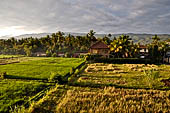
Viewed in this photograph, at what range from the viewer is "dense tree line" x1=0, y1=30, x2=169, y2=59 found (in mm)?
42281

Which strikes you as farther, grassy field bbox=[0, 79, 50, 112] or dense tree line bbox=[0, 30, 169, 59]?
dense tree line bbox=[0, 30, 169, 59]

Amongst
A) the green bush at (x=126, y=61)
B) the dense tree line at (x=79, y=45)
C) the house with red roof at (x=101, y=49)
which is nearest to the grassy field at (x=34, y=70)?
the green bush at (x=126, y=61)

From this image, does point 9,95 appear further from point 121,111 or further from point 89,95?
point 121,111

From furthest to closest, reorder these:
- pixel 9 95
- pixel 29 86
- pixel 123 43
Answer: pixel 123 43, pixel 29 86, pixel 9 95

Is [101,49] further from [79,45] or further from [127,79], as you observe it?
[79,45]

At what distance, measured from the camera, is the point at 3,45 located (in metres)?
94.9

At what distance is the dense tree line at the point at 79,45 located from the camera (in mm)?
42281

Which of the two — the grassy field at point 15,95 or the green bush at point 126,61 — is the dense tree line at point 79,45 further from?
the grassy field at point 15,95

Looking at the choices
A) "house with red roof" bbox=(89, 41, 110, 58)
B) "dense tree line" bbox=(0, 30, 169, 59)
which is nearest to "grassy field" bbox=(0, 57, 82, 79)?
"dense tree line" bbox=(0, 30, 169, 59)

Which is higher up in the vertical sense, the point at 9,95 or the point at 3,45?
the point at 3,45

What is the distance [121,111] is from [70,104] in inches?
147

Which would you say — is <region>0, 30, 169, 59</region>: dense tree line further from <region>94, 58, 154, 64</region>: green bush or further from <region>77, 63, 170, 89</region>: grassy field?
<region>77, 63, 170, 89</region>: grassy field

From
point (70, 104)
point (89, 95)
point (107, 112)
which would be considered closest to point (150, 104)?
point (107, 112)

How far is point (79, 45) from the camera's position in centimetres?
8269
